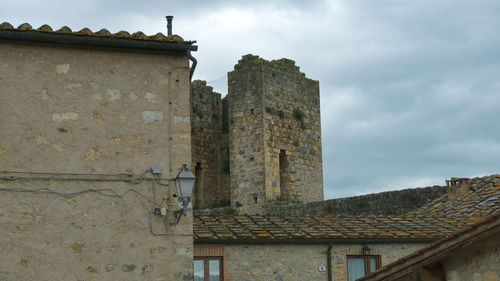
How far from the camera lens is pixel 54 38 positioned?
10.5m

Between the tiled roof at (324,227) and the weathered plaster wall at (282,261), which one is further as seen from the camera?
the tiled roof at (324,227)

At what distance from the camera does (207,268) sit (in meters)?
12.8

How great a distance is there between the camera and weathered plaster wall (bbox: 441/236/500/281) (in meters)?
7.06

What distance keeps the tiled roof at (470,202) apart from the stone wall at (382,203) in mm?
467

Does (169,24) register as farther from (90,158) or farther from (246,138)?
(246,138)

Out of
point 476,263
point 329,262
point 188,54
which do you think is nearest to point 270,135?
point 329,262

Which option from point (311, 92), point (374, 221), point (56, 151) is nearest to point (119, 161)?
point (56, 151)

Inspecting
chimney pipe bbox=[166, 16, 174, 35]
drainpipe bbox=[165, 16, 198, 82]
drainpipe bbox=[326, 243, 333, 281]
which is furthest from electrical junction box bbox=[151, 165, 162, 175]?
drainpipe bbox=[326, 243, 333, 281]

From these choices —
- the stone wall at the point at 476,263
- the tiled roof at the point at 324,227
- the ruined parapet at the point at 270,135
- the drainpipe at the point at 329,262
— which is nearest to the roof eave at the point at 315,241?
the tiled roof at the point at 324,227

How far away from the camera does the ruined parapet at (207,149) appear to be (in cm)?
3091

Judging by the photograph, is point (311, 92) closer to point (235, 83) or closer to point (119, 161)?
point (235, 83)

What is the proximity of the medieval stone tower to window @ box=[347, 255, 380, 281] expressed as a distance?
13.5 metres

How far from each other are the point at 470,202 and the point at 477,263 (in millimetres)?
11288

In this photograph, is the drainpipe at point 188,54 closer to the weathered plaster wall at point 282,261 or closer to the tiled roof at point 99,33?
the tiled roof at point 99,33
